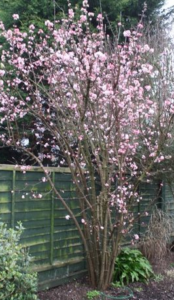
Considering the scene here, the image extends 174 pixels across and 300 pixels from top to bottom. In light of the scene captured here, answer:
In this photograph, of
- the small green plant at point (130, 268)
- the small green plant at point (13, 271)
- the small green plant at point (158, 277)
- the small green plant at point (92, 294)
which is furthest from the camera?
the small green plant at point (158, 277)

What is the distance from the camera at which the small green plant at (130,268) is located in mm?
5570

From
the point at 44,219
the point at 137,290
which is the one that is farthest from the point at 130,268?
the point at 44,219

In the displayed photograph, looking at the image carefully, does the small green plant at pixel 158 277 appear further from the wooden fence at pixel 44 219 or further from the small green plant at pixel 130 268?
the wooden fence at pixel 44 219

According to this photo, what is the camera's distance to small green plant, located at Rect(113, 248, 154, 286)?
557 cm

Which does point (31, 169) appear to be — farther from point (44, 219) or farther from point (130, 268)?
point (130, 268)

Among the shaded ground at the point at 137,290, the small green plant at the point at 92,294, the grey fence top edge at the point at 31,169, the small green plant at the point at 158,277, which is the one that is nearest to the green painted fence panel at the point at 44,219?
the grey fence top edge at the point at 31,169

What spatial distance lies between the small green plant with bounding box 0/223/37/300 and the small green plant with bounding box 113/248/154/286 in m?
1.76

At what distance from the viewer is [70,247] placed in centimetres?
554

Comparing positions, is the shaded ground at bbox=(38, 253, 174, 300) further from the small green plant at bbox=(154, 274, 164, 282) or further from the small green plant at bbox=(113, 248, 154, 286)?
the small green plant at bbox=(113, 248, 154, 286)

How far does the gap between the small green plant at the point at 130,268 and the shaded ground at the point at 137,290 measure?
112 millimetres

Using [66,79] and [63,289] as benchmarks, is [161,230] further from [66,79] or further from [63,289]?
[66,79]

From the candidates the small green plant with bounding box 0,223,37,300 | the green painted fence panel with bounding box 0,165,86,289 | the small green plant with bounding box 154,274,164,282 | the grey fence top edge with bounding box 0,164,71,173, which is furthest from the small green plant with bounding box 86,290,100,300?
the grey fence top edge with bounding box 0,164,71,173

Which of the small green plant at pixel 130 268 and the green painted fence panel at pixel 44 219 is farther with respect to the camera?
the small green plant at pixel 130 268

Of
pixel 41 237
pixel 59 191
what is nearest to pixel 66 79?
pixel 59 191
